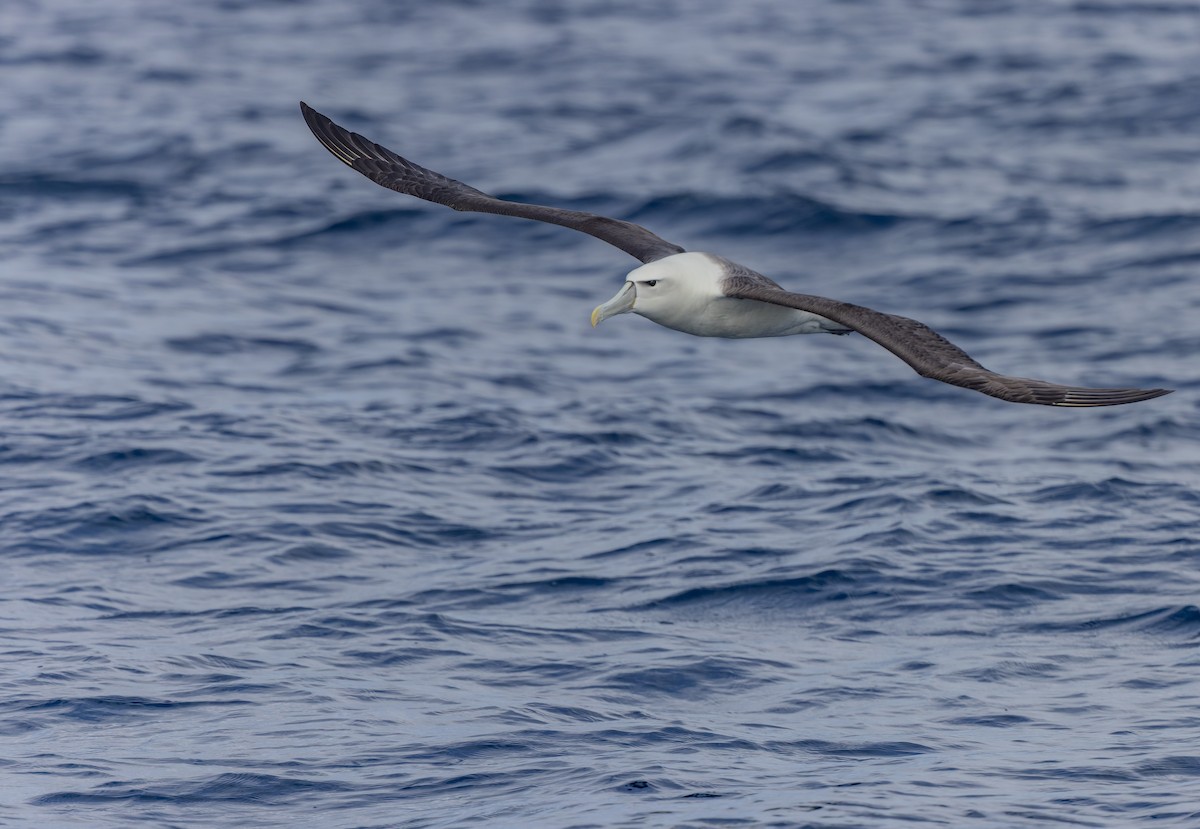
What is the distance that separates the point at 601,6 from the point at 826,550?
24.5 metres

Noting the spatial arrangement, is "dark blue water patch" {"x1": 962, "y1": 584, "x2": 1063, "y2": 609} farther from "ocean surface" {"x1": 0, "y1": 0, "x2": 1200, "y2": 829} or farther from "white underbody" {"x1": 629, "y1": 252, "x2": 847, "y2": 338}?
"white underbody" {"x1": 629, "y1": 252, "x2": 847, "y2": 338}

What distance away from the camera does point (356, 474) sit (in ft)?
57.9

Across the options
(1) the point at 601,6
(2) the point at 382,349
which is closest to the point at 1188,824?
(2) the point at 382,349

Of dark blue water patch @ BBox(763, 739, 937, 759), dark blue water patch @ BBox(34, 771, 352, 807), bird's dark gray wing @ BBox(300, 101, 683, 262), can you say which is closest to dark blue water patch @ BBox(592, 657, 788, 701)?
dark blue water patch @ BBox(763, 739, 937, 759)

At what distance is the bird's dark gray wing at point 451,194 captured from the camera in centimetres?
1402

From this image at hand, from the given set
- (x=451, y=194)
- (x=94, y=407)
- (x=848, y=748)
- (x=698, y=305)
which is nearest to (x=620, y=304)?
(x=698, y=305)

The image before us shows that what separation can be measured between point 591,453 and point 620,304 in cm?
574

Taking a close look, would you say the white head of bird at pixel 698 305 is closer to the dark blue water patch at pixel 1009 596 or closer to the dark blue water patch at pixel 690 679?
the dark blue water patch at pixel 690 679

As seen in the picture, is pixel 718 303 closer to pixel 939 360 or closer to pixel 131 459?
pixel 939 360

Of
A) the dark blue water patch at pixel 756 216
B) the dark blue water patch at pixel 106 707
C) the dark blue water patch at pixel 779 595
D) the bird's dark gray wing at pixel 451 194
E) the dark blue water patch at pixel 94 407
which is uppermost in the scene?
the bird's dark gray wing at pixel 451 194

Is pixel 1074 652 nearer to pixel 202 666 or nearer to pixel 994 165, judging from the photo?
pixel 202 666

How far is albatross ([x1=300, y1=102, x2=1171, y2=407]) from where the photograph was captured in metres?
10.9

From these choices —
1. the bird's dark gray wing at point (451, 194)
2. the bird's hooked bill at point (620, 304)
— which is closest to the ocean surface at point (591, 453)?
the bird's hooked bill at point (620, 304)

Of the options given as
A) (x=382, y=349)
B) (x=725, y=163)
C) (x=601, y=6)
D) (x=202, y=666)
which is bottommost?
(x=202, y=666)
